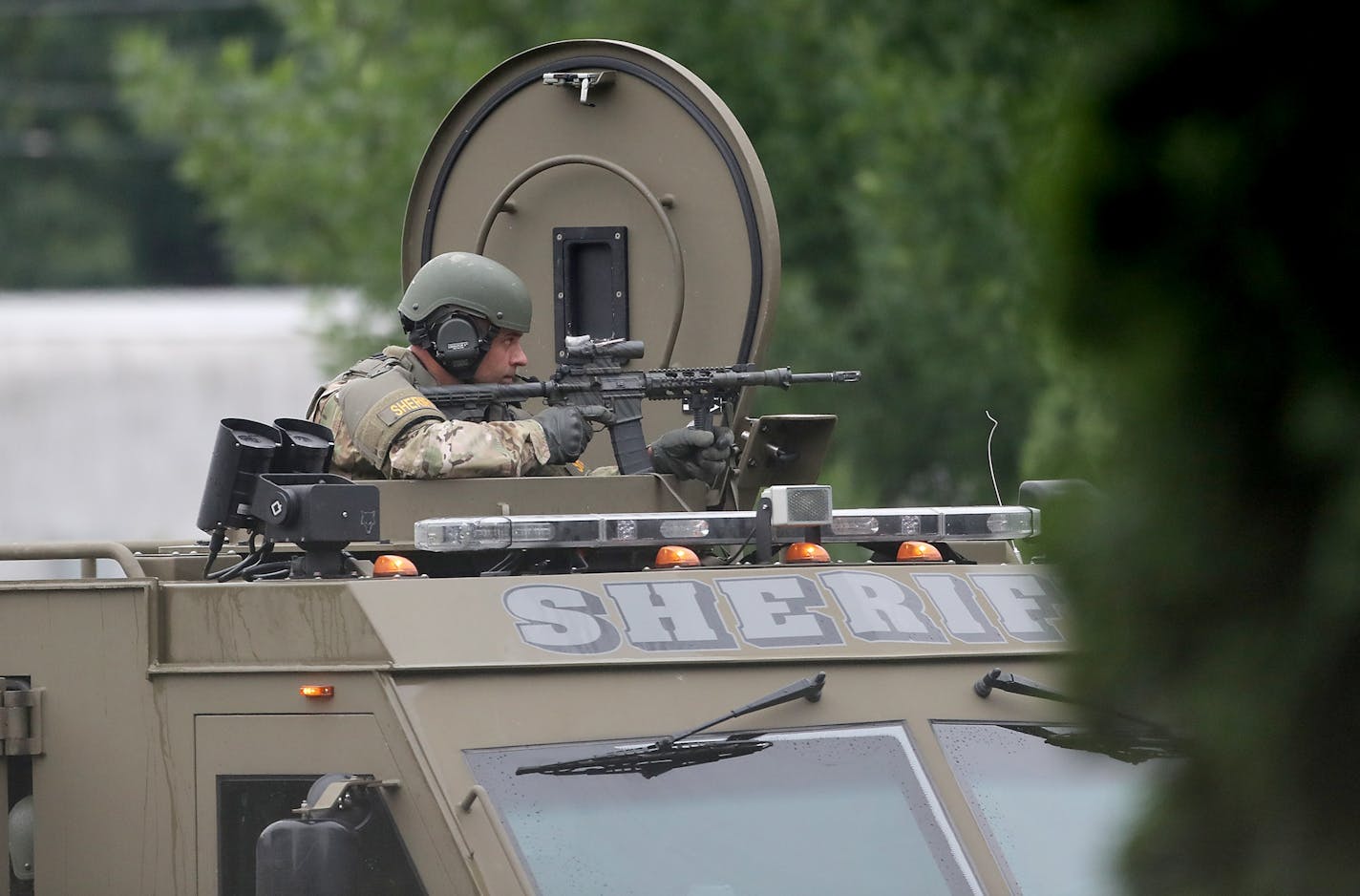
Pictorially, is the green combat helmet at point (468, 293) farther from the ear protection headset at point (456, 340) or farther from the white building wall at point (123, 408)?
the white building wall at point (123, 408)

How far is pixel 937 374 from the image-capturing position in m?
14.4

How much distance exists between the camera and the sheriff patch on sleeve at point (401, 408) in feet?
19.3

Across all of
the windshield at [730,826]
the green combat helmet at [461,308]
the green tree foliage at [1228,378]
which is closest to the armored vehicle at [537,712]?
the windshield at [730,826]

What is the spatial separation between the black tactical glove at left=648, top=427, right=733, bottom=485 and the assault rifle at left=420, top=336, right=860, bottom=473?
5 centimetres

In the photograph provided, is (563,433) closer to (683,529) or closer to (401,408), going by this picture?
(401,408)

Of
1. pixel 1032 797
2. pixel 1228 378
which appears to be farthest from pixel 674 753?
pixel 1228 378

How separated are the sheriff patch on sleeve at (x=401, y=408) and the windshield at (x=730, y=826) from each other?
157 cm

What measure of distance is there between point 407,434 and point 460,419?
0.30 meters

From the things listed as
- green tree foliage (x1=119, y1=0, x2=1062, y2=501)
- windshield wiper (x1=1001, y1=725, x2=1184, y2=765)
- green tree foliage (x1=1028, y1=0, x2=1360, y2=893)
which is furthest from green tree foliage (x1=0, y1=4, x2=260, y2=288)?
green tree foliage (x1=1028, y1=0, x2=1360, y2=893)

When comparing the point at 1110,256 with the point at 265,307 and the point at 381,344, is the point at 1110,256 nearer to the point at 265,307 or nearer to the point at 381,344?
the point at 381,344

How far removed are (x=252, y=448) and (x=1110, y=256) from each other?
3.97 meters

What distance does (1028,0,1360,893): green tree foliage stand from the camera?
144cm

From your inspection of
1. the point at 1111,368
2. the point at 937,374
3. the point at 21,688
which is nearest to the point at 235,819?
the point at 21,688

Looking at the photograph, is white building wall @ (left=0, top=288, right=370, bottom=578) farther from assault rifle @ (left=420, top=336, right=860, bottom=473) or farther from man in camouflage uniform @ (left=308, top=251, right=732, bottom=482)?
assault rifle @ (left=420, top=336, right=860, bottom=473)
